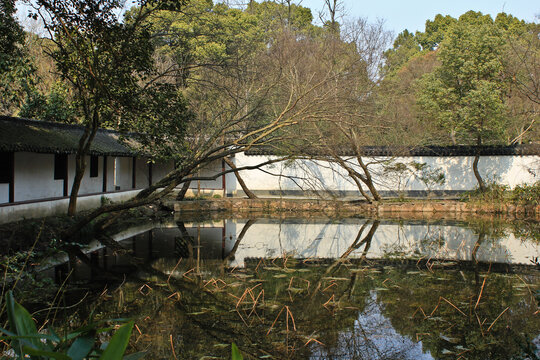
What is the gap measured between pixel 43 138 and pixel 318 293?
29.5 ft

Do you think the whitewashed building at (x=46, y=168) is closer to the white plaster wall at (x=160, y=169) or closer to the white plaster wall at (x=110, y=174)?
the white plaster wall at (x=110, y=174)

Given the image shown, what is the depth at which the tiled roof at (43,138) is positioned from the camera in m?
11.3

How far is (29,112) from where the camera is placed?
55.4ft

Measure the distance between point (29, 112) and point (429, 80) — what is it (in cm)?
1450

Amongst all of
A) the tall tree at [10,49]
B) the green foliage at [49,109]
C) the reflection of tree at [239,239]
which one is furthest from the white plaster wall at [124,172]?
the tall tree at [10,49]

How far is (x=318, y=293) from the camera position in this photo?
7.21 m

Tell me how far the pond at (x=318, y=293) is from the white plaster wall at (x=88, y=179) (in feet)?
12.2

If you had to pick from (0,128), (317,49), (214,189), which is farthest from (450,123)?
(0,128)

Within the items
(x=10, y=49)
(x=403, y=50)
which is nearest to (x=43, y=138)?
(x=10, y=49)

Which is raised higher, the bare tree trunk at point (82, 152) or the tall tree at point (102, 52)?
the tall tree at point (102, 52)

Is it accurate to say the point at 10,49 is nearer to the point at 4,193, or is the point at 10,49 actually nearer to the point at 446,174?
the point at 4,193

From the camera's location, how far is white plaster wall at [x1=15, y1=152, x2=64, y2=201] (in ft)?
41.0

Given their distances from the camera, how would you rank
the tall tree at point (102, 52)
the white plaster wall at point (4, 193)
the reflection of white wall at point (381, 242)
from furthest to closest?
the white plaster wall at point (4, 193) → the reflection of white wall at point (381, 242) → the tall tree at point (102, 52)

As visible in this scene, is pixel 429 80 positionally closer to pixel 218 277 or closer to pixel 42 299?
pixel 218 277
